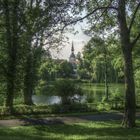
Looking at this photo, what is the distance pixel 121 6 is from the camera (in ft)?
62.2

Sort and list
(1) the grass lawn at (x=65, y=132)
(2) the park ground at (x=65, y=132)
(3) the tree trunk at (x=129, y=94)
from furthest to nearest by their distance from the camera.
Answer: (3) the tree trunk at (x=129, y=94) → (1) the grass lawn at (x=65, y=132) → (2) the park ground at (x=65, y=132)

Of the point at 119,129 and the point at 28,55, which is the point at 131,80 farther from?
the point at 28,55

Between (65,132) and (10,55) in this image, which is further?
(10,55)

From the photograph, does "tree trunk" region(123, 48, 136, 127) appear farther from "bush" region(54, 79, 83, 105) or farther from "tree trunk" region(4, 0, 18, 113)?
"bush" region(54, 79, 83, 105)

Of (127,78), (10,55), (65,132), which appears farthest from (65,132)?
(10,55)

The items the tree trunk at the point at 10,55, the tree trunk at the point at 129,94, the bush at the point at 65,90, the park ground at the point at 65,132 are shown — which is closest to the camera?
the park ground at the point at 65,132

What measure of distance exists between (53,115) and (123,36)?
9444 mm

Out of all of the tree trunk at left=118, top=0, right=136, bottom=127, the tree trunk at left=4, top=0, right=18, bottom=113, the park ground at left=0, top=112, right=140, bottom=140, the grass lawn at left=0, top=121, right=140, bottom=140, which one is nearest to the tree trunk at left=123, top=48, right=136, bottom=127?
the tree trunk at left=118, top=0, right=136, bottom=127

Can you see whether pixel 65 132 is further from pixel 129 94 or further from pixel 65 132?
pixel 129 94

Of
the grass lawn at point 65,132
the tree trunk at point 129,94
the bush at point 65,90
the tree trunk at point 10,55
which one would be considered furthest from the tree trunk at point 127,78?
the bush at point 65,90

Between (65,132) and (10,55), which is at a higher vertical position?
(10,55)

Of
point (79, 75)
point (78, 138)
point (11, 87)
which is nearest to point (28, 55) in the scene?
point (11, 87)

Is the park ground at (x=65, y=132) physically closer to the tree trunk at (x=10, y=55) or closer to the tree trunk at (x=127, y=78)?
the tree trunk at (x=127, y=78)

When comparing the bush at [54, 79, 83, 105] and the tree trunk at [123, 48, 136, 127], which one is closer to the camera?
the tree trunk at [123, 48, 136, 127]
